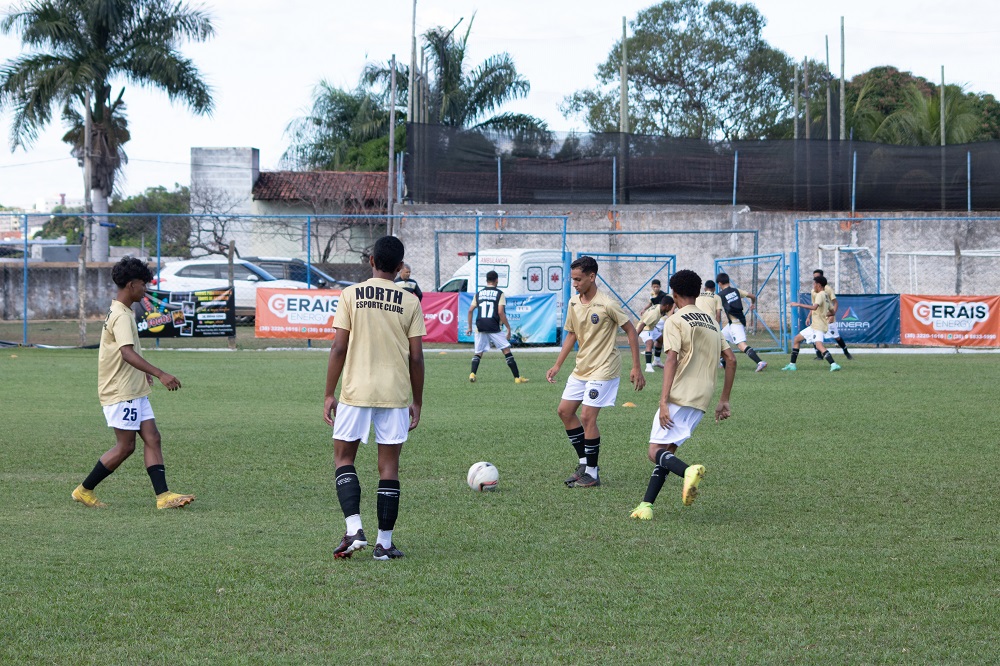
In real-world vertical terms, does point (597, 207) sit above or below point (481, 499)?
above

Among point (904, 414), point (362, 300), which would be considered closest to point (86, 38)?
point (904, 414)

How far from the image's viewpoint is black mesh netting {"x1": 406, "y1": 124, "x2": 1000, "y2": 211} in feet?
104

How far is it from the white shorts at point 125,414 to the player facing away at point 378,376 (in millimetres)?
2290

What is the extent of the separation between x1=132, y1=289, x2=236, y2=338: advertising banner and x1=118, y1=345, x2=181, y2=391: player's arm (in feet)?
52.2

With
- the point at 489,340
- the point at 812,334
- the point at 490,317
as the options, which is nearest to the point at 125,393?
the point at 490,317

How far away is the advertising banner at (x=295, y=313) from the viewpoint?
77.6ft

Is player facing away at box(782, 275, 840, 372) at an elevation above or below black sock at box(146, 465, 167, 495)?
above

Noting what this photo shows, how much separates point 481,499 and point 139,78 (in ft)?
103

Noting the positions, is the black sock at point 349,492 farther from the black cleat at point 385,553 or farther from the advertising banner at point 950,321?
the advertising banner at point 950,321

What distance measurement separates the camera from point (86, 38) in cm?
3494

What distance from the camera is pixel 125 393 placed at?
303 inches

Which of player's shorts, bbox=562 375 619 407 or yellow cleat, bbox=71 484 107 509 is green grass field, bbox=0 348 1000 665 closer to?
yellow cleat, bbox=71 484 107 509

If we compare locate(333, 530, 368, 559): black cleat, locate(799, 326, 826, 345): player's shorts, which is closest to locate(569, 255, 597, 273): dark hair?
locate(333, 530, 368, 559): black cleat

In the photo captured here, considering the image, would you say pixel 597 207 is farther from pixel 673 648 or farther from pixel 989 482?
pixel 673 648
